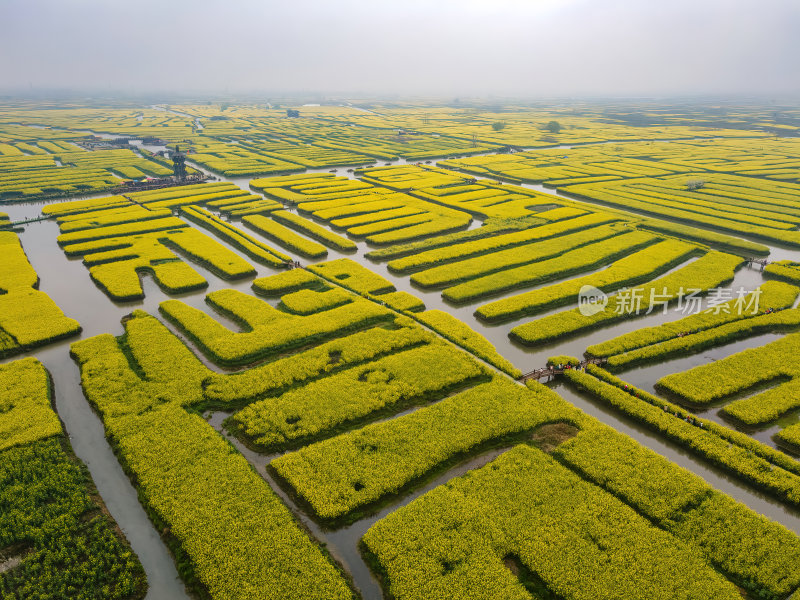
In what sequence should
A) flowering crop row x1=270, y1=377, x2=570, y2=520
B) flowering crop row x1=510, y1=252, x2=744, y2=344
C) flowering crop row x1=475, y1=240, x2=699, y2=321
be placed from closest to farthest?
flowering crop row x1=270, y1=377, x2=570, y2=520 → flowering crop row x1=510, y1=252, x2=744, y2=344 → flowering crop row x1=475, y1=240, x2=699, y2=321

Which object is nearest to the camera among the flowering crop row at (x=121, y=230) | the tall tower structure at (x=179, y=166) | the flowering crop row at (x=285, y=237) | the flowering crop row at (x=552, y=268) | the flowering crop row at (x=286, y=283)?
the flowering crop row at (x=552, y=268)

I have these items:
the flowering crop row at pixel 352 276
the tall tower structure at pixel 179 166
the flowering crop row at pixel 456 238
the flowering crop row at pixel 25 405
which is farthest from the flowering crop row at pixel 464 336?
the tall tower structure at pixel 179 166

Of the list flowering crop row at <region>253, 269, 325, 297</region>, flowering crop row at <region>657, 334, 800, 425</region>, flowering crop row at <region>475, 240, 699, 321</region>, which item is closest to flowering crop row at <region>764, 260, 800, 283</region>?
flowering crop row at <region>475, 240, 699, 321</region>

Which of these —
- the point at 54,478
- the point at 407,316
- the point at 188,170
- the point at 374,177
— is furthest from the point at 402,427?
the point at 188,170

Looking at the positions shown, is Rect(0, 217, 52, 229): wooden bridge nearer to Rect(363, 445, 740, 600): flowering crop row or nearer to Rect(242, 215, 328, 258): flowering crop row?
Rect(242, 215, 328, 258): flowering crop row

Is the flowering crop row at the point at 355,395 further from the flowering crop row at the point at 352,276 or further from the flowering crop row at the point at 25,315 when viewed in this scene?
the flowering crop row at the point at 25,315

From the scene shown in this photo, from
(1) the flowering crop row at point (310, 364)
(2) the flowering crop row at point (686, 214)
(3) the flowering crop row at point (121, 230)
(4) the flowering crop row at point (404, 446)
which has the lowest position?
(4) the flowering crop row at point (404, 446)

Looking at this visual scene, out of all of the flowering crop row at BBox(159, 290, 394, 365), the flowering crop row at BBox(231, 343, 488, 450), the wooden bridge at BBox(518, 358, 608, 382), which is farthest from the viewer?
the flowering crop row at BBox(159, 290, 394, 365)
